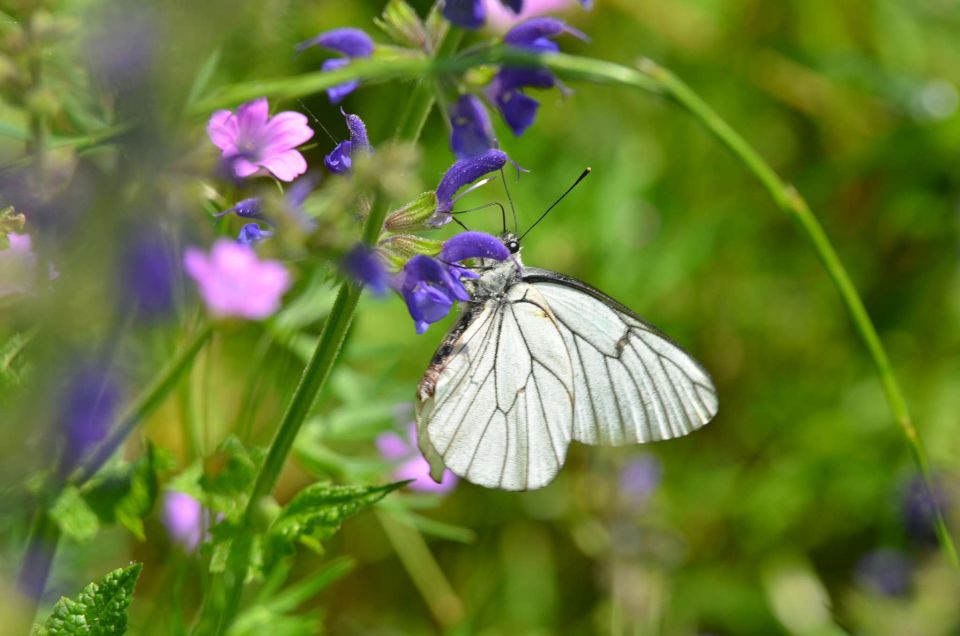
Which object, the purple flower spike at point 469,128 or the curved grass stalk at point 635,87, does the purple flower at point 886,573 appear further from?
the purple flower spike at point 469,128

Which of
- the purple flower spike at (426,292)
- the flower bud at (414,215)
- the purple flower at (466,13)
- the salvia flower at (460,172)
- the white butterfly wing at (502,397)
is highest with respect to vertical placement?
the purple flower at (466,13)

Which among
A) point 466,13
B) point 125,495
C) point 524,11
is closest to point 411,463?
point 125,495

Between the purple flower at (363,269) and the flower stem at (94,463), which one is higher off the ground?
the purple flower at (363,269)

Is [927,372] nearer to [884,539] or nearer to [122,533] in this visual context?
[884,539]

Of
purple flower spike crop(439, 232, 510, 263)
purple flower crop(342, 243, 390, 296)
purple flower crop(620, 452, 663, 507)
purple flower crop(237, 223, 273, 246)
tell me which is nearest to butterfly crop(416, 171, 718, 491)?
purple flower spike crop(439, 232, 510, 263)

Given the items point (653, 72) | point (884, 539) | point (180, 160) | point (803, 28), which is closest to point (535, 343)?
point (653, 72)

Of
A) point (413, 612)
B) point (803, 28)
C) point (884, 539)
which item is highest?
point (803, 28)

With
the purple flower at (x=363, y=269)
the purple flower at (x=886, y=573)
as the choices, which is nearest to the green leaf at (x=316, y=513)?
the purple flower at (x=363, y=269)
